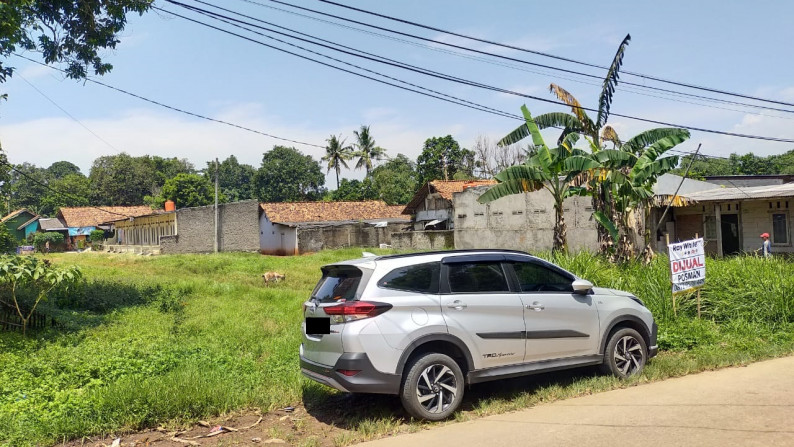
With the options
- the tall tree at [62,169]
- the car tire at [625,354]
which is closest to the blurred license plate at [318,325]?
the car tire at [625,354]

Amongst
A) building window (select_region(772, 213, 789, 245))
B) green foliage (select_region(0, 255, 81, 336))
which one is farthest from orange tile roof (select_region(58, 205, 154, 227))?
building window (select_region(772, 213, 789, 245))

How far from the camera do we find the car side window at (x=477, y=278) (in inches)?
231

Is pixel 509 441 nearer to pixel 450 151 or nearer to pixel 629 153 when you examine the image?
pixel 629 153

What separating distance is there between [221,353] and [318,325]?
11.7 ft

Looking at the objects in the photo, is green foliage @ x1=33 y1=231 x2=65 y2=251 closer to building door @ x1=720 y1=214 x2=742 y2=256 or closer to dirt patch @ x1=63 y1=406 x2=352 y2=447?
building door @ x1=720 y1=214 x2=742 y2=256

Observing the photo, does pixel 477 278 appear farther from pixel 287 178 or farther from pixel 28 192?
pixel 28 192

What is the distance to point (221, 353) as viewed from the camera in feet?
28.1

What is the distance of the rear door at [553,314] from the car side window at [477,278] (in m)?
0.20

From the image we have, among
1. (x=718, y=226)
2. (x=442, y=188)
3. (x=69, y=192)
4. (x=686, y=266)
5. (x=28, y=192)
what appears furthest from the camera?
(x=28, y=192)

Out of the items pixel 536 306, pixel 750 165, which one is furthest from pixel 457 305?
pixel 750 165

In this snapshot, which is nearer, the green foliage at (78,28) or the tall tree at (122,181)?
the green foliage at (78,28)

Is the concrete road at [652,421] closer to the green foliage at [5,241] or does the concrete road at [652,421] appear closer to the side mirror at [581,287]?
the side mirror at [581,287]

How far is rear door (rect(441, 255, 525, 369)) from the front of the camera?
566 centimetres

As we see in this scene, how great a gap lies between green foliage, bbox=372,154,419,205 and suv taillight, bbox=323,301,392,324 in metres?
50.4
